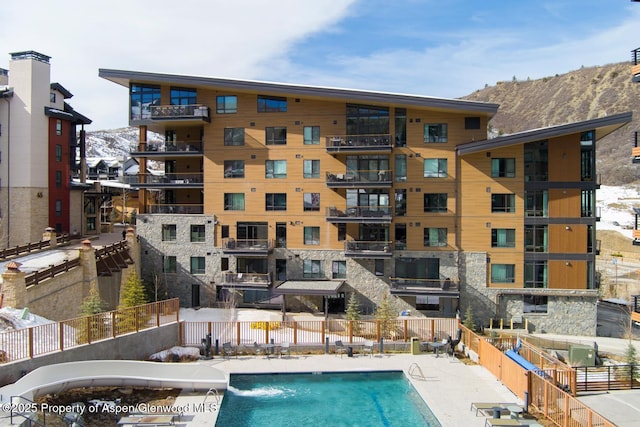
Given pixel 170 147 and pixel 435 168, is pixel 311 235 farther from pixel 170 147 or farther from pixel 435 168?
pixel 170 147

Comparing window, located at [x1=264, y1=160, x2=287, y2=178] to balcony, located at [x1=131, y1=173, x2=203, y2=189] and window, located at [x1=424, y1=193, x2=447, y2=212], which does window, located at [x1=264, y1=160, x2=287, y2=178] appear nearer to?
balcony, located at [x1=131, y1=173, x2=203, y2=189]

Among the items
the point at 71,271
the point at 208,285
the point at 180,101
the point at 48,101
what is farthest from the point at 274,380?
the point at 48,101

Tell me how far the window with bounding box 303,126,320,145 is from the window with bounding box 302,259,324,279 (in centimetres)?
813

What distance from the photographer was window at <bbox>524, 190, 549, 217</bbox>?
3131 centimetres

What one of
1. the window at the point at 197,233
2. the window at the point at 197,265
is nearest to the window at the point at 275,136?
the window at the point at 197,233

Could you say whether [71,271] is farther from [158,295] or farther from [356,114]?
[356,114]

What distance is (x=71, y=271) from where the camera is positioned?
26.3 metres

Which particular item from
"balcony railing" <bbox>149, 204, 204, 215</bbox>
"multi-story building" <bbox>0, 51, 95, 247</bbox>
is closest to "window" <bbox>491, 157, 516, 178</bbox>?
"balcony railing" <bbox>149, 204, 204, 215</bbox>

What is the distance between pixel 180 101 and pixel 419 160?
17147mm

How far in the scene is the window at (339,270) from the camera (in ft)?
110

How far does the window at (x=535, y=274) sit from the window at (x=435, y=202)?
6411 millimetres

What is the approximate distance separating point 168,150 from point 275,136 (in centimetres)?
788

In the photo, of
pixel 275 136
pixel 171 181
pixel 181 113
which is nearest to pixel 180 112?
pixel 181 113

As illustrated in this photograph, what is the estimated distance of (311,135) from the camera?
111 ft
